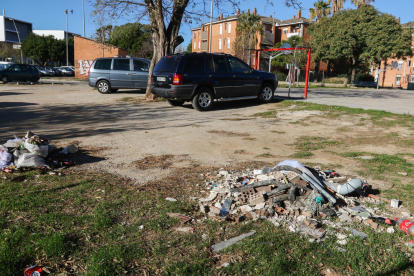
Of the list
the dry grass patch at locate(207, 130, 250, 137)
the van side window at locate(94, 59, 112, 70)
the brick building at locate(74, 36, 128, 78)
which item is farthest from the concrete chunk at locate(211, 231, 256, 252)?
the brick building at locate(74, 36, 128, 78)

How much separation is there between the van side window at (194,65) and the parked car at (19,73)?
19.5 m

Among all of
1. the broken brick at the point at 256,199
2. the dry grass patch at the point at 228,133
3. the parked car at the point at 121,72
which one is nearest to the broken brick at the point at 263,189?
the broken brick at the point at 256,199

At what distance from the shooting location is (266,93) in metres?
14.4

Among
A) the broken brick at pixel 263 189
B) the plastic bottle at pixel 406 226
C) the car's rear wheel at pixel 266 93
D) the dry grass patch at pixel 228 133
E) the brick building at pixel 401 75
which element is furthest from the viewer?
the brick building at pixel 401 75

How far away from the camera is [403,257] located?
3129 mm

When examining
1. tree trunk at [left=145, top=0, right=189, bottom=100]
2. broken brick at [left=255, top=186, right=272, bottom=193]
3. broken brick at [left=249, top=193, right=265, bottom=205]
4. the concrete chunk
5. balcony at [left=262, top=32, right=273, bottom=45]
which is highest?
balcony at [left=262, top=32, right=273, bottom=45]

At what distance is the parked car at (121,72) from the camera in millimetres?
18469

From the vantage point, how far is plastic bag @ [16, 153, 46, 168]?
5.40 meters

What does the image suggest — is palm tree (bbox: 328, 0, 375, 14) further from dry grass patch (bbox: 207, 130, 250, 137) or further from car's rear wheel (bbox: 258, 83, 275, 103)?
dry grass patch (bbox: 207, 130, 250, 137)

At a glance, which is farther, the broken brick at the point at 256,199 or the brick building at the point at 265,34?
the brick building at the point at 265,34

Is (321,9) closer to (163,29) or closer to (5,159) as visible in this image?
(163,29)

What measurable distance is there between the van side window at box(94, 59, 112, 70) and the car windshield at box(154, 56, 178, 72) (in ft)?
21.7

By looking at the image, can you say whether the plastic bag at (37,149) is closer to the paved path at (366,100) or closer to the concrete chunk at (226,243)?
the concrete chunk at (226,243)

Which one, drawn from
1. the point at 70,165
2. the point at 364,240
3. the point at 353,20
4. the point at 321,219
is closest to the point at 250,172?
the point at 321,219
